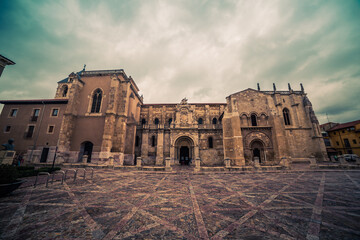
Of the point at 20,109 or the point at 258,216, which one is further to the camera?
the point at 20,109

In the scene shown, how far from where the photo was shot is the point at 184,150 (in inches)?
819

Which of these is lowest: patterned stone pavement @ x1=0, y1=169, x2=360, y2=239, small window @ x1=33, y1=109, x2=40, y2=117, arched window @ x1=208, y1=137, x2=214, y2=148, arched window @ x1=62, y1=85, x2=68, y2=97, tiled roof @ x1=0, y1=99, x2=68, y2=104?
patterned stone pavement @ x1=0, y1=169, x2=360, y2=239

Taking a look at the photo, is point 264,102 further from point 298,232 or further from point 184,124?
point 298,232

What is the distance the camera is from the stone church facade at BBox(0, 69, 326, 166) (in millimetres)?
16500

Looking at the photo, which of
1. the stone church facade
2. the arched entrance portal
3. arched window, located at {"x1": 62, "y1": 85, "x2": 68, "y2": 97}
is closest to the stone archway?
the stone church facade

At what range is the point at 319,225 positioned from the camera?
303 centimetres

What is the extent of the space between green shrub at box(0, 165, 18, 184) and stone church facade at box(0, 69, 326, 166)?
11.6 m

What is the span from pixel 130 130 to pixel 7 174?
14.8m

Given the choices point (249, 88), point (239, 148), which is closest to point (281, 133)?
point (239, 148)

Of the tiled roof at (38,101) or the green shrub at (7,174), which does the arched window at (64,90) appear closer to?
the tiled roof at (38,101)

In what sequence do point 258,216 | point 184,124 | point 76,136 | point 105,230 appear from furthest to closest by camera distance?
1. point 184,124
2. point 76,136
3. point 258,216
4. point 105,230

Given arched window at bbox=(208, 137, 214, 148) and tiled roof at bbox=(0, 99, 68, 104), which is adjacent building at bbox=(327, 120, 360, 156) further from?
tiled roof at bbox=(0, 99, 68, 104)

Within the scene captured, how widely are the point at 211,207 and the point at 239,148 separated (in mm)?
13470

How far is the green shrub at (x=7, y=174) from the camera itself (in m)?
4.51
